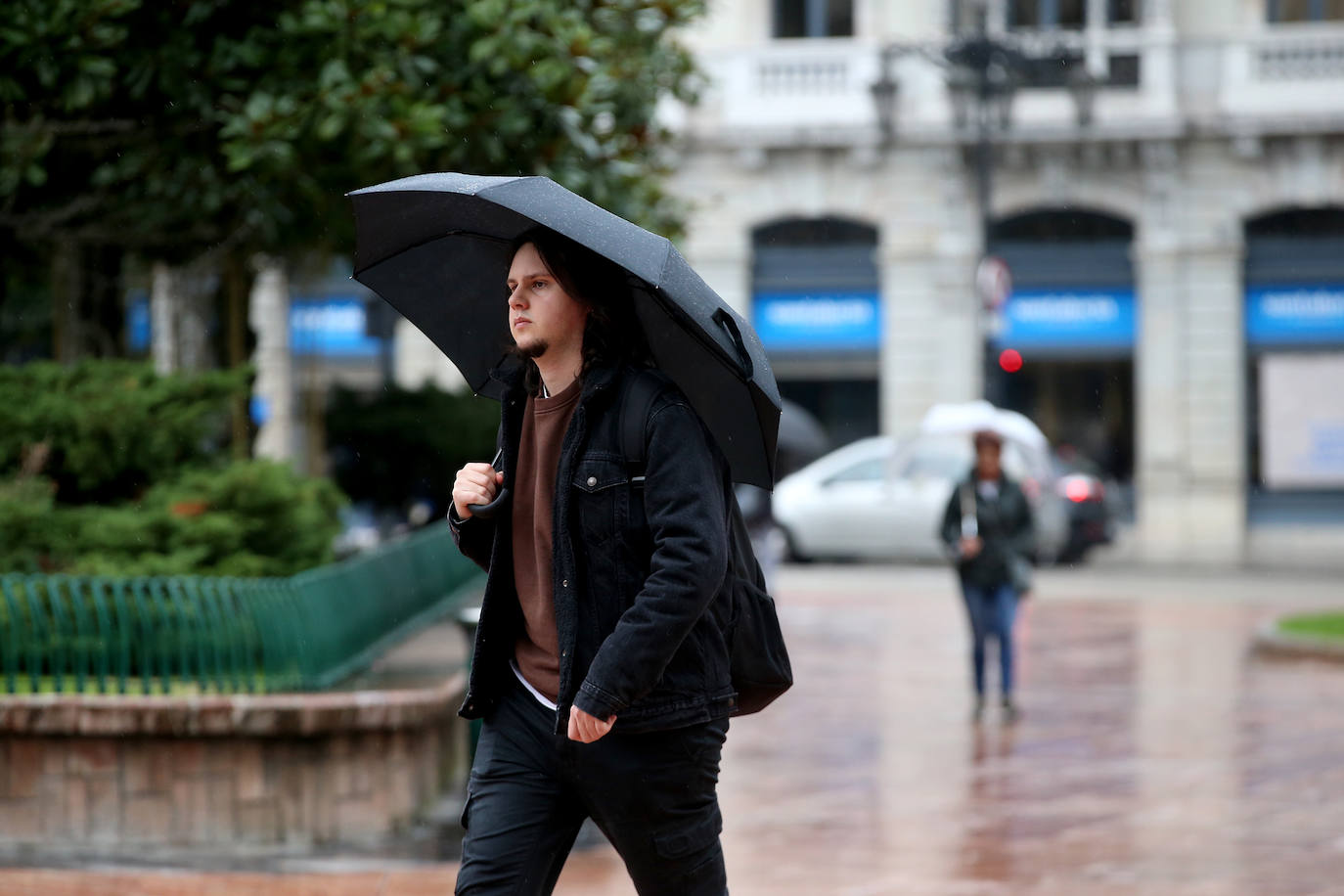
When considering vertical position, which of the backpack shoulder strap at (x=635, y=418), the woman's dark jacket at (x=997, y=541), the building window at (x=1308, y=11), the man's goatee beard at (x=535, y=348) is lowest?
the woman's dark jacket at (x=997, y=541)

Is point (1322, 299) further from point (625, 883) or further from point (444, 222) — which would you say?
point (444, 222)

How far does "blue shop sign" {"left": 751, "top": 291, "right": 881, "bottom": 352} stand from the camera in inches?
1085

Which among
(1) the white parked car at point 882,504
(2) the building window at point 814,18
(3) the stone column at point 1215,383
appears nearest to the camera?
(1) the white parked car at point 882,504

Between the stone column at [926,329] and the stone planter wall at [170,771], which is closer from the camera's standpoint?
the stone planter wall at [170,771]

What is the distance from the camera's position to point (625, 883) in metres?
6.43

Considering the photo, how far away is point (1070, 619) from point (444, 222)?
13738 mm

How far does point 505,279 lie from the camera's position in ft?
13.8

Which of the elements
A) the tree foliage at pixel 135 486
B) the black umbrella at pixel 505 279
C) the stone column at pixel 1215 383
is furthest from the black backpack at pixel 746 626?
the stone column at pixel 1215 383

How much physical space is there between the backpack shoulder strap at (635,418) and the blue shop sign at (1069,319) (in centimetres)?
2394

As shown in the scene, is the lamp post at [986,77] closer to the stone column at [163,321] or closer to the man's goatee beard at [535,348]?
the stone column at [163,321]

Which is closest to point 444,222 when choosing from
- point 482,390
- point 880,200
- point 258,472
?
point 482,390

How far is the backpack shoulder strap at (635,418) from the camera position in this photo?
3604 millimetres

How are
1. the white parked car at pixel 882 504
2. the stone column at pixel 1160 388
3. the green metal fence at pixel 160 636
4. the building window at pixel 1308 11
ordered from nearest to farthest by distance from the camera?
the green metal fence at pixel 160 636
the white parked car at pixel 882 504
the stone column at pixel 1160 388
the building window at pixel 1308 11

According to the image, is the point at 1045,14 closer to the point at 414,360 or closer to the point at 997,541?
the point at 414,360
